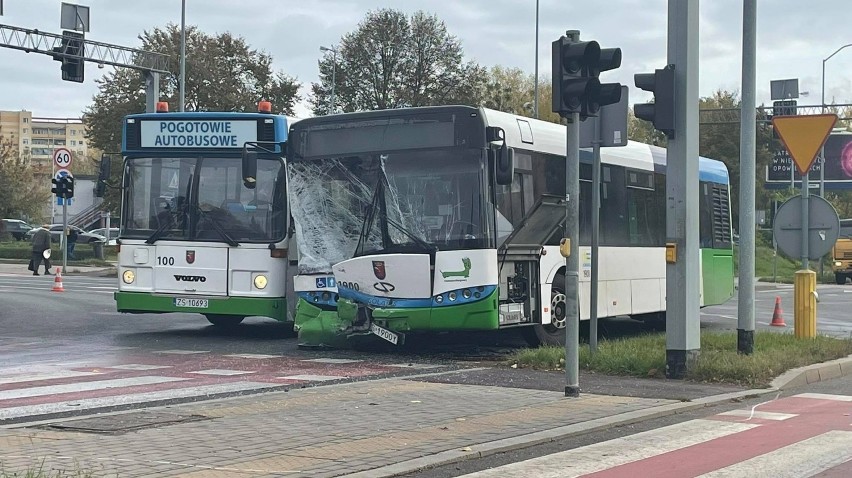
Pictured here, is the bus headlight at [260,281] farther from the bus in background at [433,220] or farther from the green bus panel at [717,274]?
the green bus panel at [717,274]

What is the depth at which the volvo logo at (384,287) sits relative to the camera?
592 inches

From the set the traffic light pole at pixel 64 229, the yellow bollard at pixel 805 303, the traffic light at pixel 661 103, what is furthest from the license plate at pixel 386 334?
the traffic light pole at pixel 64 229

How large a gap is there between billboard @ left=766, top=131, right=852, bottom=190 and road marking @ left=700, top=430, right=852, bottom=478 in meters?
65.4

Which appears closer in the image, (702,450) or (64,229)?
(702,450)

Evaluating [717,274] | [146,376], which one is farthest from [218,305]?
[717,274]

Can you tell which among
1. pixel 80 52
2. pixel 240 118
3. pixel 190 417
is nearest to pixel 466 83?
pixel 80 52

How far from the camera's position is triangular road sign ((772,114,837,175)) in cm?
1518

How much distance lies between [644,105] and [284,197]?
239 inches

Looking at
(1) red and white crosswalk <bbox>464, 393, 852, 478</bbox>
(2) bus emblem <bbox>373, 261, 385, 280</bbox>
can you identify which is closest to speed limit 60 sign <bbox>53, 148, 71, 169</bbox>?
(2) bus emblem <bbox>373, 261, 385, 280</bbox>

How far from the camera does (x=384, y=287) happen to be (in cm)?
1509

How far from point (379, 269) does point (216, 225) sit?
322 centimetres

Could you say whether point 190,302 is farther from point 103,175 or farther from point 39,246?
point 39,246

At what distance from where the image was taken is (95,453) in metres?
7.75

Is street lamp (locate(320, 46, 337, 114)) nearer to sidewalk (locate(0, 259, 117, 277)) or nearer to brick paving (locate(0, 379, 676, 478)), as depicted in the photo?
sidewalk (locate(0, 259, 117, 277))
